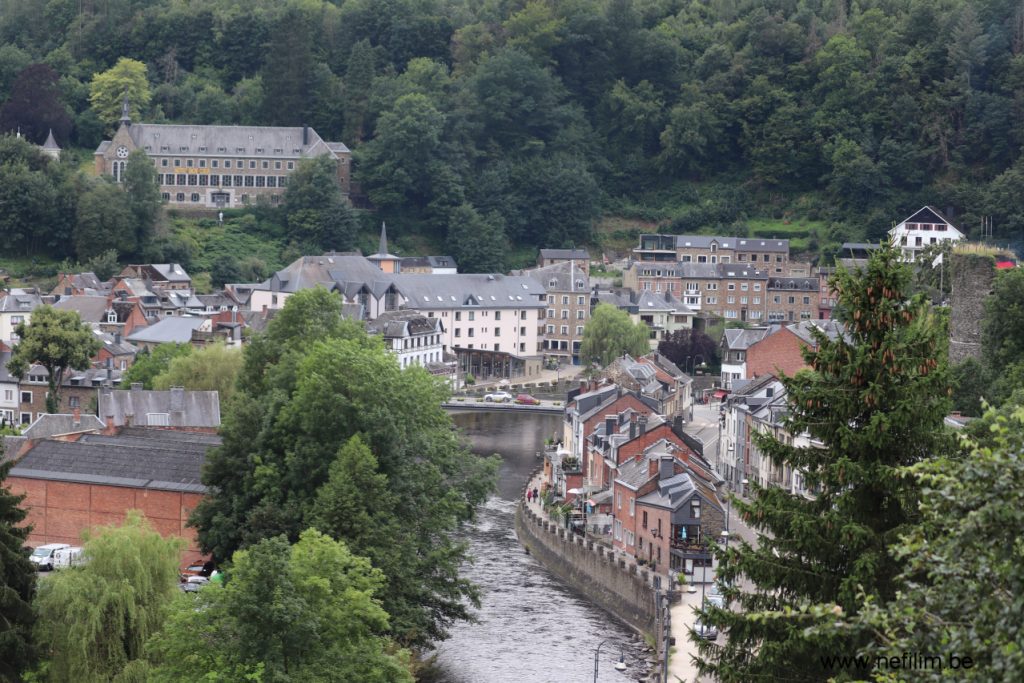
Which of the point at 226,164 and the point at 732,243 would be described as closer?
the point at 732,243

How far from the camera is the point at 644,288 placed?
9094cm

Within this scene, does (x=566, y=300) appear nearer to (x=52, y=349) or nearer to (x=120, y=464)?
(x=52, y=349)

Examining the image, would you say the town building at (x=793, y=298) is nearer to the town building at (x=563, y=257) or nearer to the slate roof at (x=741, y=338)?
the town building at (x=563, y=257)

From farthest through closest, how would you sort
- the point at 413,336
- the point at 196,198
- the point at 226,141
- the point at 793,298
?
the point at 226,141 → the point at 196,198 → the point at 793,298 → the point at 413,336

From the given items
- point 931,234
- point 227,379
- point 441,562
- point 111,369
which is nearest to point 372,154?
point 931,234

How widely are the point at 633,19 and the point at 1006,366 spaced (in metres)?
A: 77.3

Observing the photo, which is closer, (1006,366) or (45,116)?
(1006,366)

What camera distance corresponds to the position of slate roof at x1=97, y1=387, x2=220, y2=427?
47.3 m

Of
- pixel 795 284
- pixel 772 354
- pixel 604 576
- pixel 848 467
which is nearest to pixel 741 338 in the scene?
pixel 772 354

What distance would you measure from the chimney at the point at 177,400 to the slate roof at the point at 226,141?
177 feet

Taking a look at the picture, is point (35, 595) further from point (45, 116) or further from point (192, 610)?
point (45, 116)

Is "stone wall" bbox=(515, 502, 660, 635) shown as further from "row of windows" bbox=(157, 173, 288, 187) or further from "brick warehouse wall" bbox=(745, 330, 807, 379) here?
"row of windows" bbox=(157, 173, 288, 187)

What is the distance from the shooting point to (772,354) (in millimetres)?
63938

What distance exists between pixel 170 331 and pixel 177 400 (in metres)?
22.3
